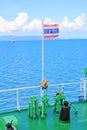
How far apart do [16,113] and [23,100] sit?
485 inches

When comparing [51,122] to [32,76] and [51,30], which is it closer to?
[51,30]

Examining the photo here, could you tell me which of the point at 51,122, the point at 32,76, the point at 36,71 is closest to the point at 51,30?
the point at 51,122

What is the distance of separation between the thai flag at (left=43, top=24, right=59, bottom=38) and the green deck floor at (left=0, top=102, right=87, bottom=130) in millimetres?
2807

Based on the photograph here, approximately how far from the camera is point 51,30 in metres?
10.4

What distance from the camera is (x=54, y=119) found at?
10.1 meters

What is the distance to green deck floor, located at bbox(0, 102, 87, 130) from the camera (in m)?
9.34

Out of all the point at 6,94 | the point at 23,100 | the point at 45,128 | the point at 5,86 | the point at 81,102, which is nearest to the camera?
the point at 45,128

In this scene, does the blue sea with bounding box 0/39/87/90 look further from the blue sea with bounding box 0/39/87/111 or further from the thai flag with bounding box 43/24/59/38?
the thai flag with bounding box 43/24/59/38

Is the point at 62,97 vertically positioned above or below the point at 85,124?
above

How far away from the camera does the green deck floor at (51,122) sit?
368 inches

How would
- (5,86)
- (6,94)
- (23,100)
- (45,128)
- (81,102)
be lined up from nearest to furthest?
(45,128)
(81,102)
(23,100)
(6,94)
(5,86)

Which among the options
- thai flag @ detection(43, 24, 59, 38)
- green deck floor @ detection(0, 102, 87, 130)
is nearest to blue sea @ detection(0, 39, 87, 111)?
green deck floor @ detection(0, 102, 87, 130)

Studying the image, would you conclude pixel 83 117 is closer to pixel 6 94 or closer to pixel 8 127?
Result: pixel 8 127

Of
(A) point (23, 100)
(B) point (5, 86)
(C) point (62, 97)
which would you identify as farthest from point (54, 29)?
Answer: (B) point (5, 86)
